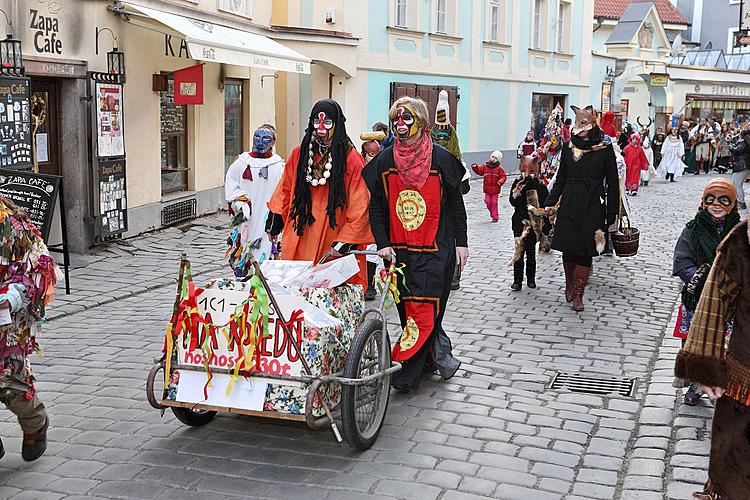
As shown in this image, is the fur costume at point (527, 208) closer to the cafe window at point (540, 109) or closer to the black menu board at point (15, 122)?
the black menu board at point (15, 122)

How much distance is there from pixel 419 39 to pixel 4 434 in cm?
1851

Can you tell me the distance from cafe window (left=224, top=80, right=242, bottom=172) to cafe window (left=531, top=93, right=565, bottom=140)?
13526 mm

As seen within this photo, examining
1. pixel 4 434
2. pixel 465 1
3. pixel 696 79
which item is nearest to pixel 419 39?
pixel 465 1

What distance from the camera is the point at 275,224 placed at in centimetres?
646

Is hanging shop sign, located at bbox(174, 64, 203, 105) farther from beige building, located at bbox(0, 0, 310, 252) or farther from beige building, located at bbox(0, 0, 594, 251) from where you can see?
beige building, located at bbox(0, 0, 594, 251)

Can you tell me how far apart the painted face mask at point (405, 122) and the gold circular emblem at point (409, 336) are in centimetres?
121

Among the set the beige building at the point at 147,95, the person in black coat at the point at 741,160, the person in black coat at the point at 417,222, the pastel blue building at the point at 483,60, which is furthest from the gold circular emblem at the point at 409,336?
the pastel blue building at the point at 483,60

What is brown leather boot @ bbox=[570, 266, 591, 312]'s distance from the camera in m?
8.91

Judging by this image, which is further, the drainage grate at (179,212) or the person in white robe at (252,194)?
the drainage grate at (179,212)

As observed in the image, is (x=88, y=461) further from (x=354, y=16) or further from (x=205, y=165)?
(x=354, y=16)

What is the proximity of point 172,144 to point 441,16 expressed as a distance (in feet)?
35.8

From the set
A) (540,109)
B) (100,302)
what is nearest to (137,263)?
(100,302)

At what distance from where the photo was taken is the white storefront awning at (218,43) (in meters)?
12.0

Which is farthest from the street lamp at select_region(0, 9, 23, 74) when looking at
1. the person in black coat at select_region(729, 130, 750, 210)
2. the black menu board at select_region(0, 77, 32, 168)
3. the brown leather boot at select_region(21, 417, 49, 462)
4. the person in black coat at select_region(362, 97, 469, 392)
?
the person in black coat at select_region(729, 130, 750, 210)
